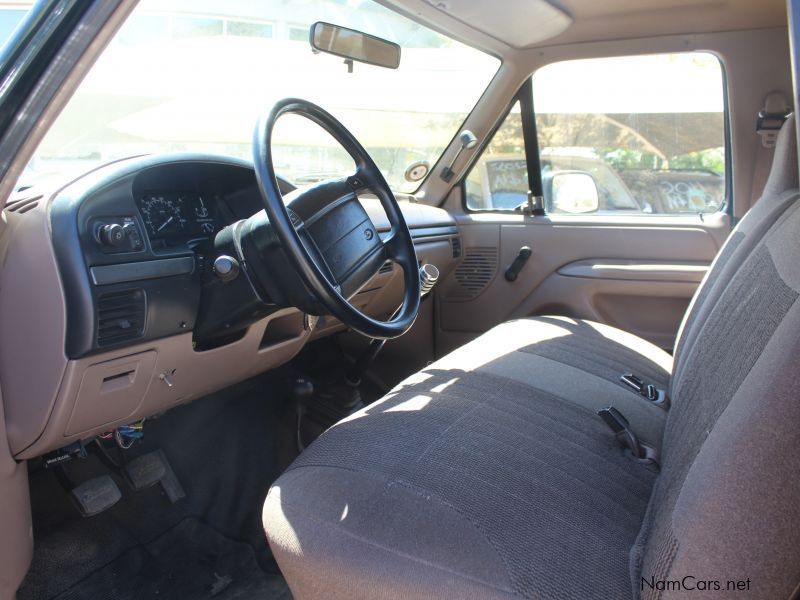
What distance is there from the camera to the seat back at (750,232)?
1.58 meters

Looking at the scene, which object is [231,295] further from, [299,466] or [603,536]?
[603,536]

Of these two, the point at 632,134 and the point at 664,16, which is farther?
the point at 632,134

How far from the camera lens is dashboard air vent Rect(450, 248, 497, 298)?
3037 mm

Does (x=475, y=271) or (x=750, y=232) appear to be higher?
(x=750, y=232)

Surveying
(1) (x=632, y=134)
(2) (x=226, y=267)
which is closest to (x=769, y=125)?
(1) (x=632, y=134)

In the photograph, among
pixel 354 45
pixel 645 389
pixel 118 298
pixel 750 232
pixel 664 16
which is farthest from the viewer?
pixel 664 16

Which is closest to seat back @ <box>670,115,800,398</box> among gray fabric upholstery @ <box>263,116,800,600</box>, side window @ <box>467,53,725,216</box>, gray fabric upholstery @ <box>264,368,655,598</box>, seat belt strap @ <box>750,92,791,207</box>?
gray fabric upholstery @ <box>263,116,800,600</box>

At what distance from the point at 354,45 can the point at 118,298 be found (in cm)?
125

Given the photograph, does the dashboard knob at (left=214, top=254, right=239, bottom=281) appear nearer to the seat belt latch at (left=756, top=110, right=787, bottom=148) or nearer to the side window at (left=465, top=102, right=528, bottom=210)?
the side window at (left=465, top=102, right=528, bottom=210)

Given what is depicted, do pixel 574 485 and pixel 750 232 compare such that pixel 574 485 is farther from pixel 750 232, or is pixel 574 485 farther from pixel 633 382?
pixel 750 232

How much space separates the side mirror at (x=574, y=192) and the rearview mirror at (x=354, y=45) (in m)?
0.92

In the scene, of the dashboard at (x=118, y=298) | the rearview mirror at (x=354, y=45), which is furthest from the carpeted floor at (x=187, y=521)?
the rearview mirror at (x=354, y=45)

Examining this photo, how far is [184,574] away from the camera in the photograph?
1.97 m

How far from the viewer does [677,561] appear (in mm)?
868
